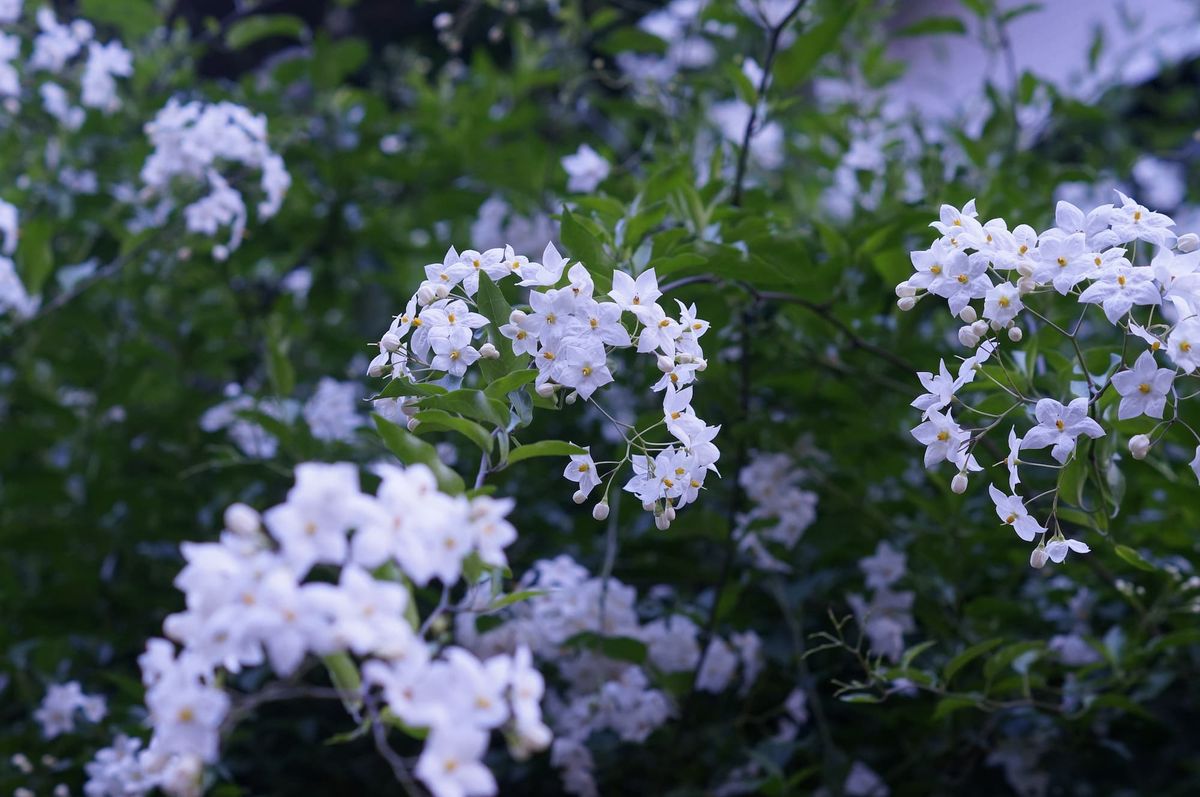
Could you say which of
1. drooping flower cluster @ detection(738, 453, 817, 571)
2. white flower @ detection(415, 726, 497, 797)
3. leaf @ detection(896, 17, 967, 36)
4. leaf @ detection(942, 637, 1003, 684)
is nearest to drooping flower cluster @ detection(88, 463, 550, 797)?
white flower @ detection(415, 726, 497, 797)

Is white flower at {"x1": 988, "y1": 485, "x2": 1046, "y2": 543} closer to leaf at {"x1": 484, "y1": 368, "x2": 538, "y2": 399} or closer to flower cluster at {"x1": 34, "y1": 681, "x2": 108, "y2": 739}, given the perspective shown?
leaf at {"x1": 484, "y1": 368, "x2": 538, "y2": 399}

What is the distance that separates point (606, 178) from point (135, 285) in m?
0.98

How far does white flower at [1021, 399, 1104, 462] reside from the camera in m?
1.08

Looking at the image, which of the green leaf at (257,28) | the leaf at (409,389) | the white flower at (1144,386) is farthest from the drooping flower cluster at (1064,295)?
the green leaf at (257,28)

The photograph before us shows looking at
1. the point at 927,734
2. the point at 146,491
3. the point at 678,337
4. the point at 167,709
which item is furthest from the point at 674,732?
the point at 167,709

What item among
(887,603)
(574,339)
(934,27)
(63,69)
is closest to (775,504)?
(887,603)

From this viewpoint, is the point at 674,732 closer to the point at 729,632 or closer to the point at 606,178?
the point at 729,632

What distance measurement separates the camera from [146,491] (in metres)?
2.06

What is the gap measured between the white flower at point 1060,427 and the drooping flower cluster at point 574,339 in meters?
0.32

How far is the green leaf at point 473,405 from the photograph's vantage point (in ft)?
3.34

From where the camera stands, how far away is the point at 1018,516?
1104mm

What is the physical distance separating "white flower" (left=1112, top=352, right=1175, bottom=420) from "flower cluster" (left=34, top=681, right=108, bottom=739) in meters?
1.60

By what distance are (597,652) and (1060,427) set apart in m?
0.87

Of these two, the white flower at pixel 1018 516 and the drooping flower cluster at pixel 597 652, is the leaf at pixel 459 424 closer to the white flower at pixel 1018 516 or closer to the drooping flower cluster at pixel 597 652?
the white flower at pixel 1018 516
